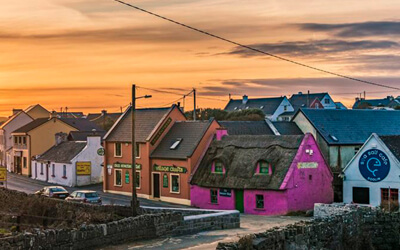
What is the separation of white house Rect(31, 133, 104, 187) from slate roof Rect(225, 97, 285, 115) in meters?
63.1

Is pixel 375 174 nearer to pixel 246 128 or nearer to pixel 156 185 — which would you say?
pixel 156 185

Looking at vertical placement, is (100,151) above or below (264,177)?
above

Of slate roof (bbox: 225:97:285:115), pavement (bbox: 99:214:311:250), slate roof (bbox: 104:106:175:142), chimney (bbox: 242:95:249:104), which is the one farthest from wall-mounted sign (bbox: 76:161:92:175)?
chimney (bbox: 242:95:249:104)

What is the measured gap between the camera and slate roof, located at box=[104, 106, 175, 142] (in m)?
56.0

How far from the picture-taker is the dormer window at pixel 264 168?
149 feet

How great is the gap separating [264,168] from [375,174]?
317 inches

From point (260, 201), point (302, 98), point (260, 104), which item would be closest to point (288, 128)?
point (260, 201)

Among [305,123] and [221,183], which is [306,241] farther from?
[305,123]

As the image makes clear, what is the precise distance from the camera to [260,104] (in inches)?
5123

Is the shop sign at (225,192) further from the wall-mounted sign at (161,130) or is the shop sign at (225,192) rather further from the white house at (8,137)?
the white house at (8,137)

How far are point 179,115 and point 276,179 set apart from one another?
15.7m

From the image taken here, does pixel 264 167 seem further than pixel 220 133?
No

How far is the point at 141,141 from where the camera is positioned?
54906mm

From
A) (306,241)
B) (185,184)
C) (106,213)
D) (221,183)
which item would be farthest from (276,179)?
(306,241)
